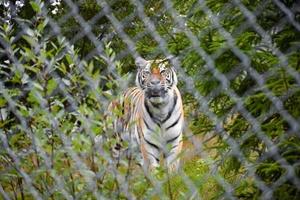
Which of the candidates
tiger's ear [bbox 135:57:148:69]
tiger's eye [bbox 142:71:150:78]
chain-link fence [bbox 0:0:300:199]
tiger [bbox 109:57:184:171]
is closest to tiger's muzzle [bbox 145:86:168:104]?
tiger [bbox 109:57:184:171]

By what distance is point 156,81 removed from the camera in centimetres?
510

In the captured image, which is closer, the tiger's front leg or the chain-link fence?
the tiger's front leg

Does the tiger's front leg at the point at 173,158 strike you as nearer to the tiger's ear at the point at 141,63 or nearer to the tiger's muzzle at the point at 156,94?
the tiger's muzzle at the point at 156,94

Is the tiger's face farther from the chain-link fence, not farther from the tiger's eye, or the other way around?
the chain-link fence

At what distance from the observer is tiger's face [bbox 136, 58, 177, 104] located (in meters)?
4.98

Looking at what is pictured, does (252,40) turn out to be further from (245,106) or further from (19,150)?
(19,150)

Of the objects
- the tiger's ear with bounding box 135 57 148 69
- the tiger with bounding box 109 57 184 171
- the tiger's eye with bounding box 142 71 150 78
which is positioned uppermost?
the tiger's ear with bounding box 135 57 148 69

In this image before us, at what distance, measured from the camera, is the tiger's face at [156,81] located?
4.98 m

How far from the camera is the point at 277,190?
7.38ft

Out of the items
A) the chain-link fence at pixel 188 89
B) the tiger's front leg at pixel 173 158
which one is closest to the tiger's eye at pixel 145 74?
the tiger's front leg at pixel 173 158

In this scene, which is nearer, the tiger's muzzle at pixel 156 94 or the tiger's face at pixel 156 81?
the tiger's face at pixel 156 81

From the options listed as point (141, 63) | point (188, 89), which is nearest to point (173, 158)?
point (141, 63)

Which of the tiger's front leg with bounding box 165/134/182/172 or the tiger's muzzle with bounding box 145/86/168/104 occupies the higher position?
the tiger's muzzle with bounding box 145/86/168/104

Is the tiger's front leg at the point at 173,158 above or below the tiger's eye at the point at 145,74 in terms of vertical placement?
below
